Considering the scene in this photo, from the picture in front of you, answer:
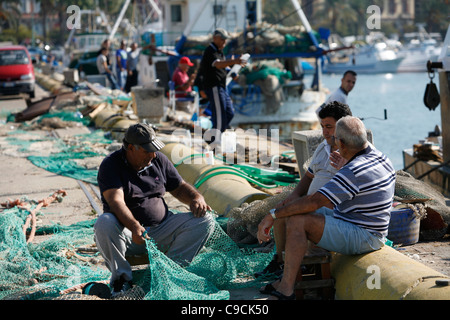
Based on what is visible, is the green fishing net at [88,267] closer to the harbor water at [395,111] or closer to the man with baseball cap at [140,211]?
the man with baseball cap at [140,211]

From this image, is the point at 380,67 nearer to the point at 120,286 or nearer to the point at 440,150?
the point at 440,150

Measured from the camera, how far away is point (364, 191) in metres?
4.51

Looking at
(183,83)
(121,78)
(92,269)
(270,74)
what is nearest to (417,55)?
(121,78)

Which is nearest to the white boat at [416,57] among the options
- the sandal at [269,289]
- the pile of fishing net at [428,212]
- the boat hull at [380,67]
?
the boat hull at [380,67]

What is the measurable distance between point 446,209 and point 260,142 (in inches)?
291

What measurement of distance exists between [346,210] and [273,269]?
36.1 inches

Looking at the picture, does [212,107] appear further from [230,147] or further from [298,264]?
[298,264]

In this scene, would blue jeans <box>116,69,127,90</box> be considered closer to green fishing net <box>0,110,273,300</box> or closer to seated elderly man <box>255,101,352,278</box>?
green fishing net <box>0,110,273,300</box>

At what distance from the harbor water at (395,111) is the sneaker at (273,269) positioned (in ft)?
34.5

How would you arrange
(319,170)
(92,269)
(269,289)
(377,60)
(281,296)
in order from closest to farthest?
(281,296)
(269,289)
(319,170)
(92,269)
(377,60)

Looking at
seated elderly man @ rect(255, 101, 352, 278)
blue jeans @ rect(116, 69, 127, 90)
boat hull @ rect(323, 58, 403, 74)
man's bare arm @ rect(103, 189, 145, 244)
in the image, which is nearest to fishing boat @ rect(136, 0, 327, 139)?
blue jeans @ rect(116, 69, 127, 90)

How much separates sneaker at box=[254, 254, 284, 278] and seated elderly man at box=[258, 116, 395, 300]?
1.73ft

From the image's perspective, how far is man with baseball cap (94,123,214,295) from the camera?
4699mm

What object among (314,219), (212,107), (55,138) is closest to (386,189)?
(314,219)
